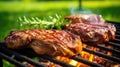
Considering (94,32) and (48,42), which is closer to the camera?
(48,42)

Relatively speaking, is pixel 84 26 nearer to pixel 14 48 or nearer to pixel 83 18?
pixel 83 18

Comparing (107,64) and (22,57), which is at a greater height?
(22,57)

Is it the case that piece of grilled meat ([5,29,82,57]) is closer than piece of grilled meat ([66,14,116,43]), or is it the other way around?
piece of grilled meat ([5,29,82,57])

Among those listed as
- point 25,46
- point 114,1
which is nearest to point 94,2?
point 114,1

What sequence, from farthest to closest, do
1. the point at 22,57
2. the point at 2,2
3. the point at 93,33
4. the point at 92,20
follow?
the point at 2,2 → the point at 92,20 → the point at 93,33 → the point at 22,57

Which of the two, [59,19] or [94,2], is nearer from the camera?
[59,19]

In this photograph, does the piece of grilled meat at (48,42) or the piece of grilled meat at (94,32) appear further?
the piece of grilled meat at (94,32)

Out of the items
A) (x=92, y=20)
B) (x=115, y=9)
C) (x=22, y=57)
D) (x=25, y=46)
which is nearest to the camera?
(x=22, y=57)
